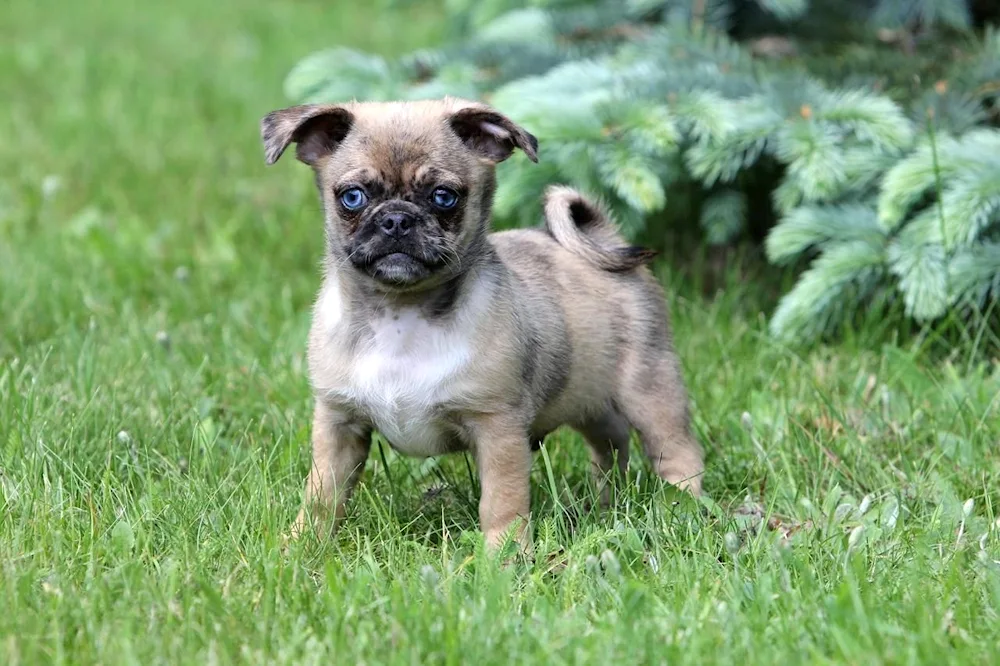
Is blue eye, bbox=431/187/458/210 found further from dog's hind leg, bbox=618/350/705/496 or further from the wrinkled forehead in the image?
dog's hind leg, bbox=618/350/705/496

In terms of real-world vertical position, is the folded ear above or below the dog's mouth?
above

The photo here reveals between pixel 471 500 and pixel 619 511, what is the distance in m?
0.43

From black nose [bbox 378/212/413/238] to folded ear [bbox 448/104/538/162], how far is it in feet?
1.29

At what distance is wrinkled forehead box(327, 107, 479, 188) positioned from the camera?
3.21 m

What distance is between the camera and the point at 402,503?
364 centimetres

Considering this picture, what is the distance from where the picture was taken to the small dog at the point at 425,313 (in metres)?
3.21

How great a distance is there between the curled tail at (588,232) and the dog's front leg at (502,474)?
0.76m

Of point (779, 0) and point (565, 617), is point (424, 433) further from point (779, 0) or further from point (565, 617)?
point (779, 0)

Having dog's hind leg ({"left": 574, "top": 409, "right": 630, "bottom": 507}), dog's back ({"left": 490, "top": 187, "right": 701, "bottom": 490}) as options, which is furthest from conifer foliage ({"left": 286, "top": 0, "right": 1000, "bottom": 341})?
dog's hind leg ({"left": 574, "top": 409, "right": 630, "bottom": 507})

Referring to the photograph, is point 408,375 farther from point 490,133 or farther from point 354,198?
point 490,133

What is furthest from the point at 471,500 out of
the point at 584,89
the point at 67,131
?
the point at 67,131

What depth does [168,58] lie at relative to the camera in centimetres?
980

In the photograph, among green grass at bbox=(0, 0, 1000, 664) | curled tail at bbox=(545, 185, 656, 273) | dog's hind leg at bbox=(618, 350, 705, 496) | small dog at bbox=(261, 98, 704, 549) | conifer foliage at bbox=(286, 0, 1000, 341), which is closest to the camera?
green grass at bbox=(0, 0, 1000, 664)

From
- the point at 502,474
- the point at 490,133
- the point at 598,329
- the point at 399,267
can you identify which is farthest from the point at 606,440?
the point at 399,267
